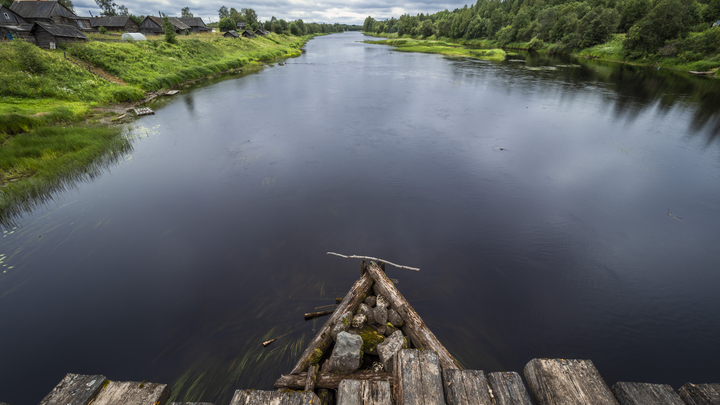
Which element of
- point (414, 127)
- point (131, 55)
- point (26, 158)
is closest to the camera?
point (26, 158)

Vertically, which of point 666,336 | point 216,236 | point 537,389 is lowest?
point 666,336

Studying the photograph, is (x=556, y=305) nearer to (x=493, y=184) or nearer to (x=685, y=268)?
(x=685, y=268)

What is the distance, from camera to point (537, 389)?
12.1ft

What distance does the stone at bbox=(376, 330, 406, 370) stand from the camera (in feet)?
18.1

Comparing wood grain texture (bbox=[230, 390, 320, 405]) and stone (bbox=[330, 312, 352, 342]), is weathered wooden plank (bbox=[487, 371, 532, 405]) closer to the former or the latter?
wood grain texture (bbox=[230, 390, 320, 405])

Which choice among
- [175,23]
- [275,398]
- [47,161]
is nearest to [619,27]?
[275,398]

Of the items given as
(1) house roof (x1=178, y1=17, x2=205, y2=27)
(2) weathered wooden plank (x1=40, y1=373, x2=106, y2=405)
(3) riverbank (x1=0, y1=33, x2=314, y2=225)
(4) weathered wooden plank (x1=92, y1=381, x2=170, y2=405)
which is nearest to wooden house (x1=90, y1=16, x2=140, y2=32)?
(1) house roof (x1=178, y1=17, x2=205, y2=27)

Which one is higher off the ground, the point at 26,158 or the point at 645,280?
the point at 26,158

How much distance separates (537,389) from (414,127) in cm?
2295

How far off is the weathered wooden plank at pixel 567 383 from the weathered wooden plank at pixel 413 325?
1.74m

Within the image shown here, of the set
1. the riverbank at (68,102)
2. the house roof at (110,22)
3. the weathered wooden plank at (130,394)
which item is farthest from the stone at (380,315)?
the house roof at (110,22)

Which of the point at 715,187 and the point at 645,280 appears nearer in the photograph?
the point at 645,280

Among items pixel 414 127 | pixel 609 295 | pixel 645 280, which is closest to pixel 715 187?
pixel 645 280

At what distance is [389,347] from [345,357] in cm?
100
